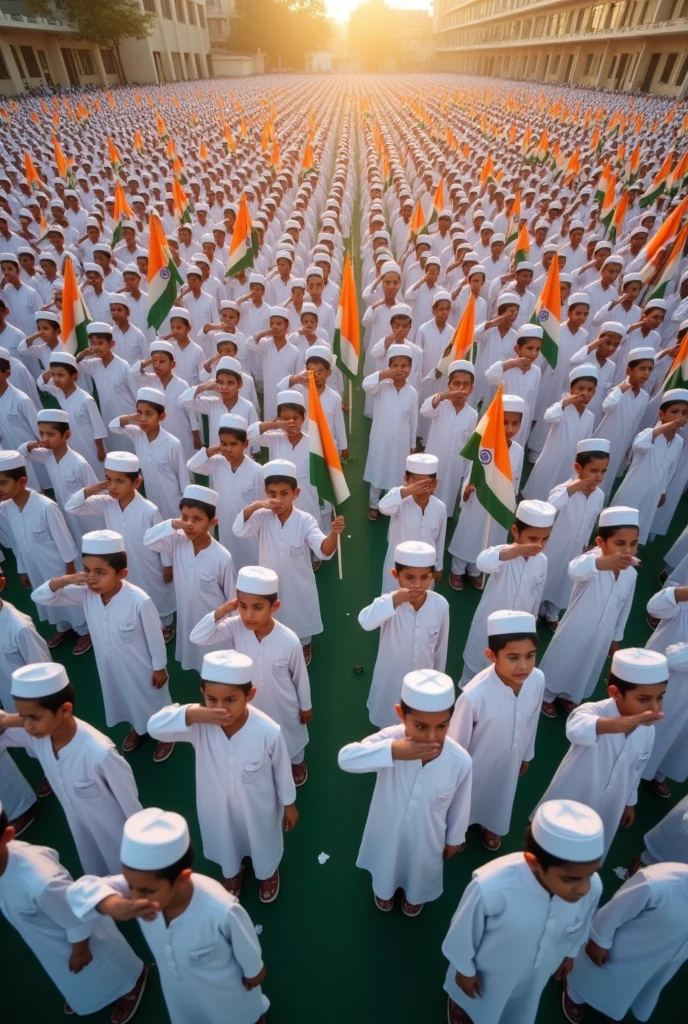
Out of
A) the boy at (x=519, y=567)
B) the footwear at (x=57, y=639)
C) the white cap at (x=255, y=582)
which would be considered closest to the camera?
the white cap at (x=255, y=582)

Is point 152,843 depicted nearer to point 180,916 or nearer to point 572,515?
point 180,916

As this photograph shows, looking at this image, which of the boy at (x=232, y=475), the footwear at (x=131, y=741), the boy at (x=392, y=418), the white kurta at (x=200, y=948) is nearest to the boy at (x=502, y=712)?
the white kurta at (x=200, y=948)

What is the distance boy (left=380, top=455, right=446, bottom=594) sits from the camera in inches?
132

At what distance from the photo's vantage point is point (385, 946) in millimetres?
2500

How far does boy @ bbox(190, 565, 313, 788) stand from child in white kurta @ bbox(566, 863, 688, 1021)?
1.47 metres

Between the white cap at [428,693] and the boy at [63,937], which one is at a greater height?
the white cap at [428,693]

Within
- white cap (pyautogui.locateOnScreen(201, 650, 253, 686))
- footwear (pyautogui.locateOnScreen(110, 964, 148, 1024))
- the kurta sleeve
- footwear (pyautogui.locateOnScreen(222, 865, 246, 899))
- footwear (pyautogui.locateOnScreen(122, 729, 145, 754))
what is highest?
white cap (pyautogui.locateOnScreen(201, 650, 253, 686))

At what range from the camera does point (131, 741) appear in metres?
3.30

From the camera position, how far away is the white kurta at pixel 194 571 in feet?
10.7

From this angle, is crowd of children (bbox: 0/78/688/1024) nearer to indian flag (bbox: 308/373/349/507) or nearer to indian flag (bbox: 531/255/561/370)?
indian flag (bbox: 531/255/561/370)

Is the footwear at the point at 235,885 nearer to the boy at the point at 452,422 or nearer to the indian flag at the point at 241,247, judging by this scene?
the boy at the point at 452,422

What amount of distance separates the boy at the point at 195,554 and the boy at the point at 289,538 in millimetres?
241

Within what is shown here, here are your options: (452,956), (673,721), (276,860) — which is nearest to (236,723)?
(276,860)

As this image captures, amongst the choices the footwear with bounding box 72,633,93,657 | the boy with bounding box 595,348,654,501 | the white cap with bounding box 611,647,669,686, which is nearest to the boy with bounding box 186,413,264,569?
the footwear with bounding box 72,633,93,657
